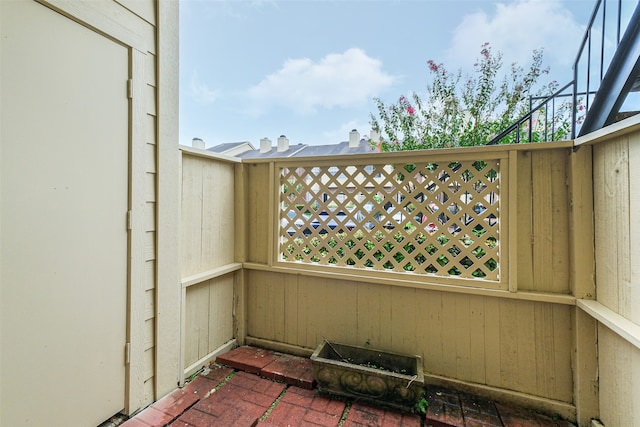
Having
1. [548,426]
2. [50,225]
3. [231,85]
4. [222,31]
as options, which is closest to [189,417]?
[50,225]

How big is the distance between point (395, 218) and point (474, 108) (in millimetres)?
2223

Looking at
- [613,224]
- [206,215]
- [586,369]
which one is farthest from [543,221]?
[206,215]

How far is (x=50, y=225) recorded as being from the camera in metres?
1.20

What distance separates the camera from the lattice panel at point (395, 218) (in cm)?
183

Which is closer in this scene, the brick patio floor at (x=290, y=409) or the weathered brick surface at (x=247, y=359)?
the brick patio floor at (x=290, y=409)

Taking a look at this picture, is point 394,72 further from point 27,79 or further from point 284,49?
point 27,79

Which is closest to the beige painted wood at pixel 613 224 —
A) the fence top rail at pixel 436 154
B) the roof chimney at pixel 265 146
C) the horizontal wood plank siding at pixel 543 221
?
the horizontal wood plank siding at pixel 543 221

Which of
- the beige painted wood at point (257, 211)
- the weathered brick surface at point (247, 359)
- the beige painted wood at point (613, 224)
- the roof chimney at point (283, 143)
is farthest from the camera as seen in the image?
the roof chimney at point (283, 143)

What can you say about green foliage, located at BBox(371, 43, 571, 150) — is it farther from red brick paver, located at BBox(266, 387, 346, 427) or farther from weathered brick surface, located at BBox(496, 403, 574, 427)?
red brick paver, located at BBox(266, 387, 346, 427)

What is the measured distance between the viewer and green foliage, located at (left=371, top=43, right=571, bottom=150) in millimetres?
3197

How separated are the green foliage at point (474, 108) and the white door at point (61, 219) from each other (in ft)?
10.1

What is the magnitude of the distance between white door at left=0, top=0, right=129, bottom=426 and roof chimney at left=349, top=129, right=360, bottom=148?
8.29 m

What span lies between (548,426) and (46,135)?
295cm

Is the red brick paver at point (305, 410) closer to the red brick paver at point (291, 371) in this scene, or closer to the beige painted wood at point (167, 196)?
the red brick paver at point (291, 371)
